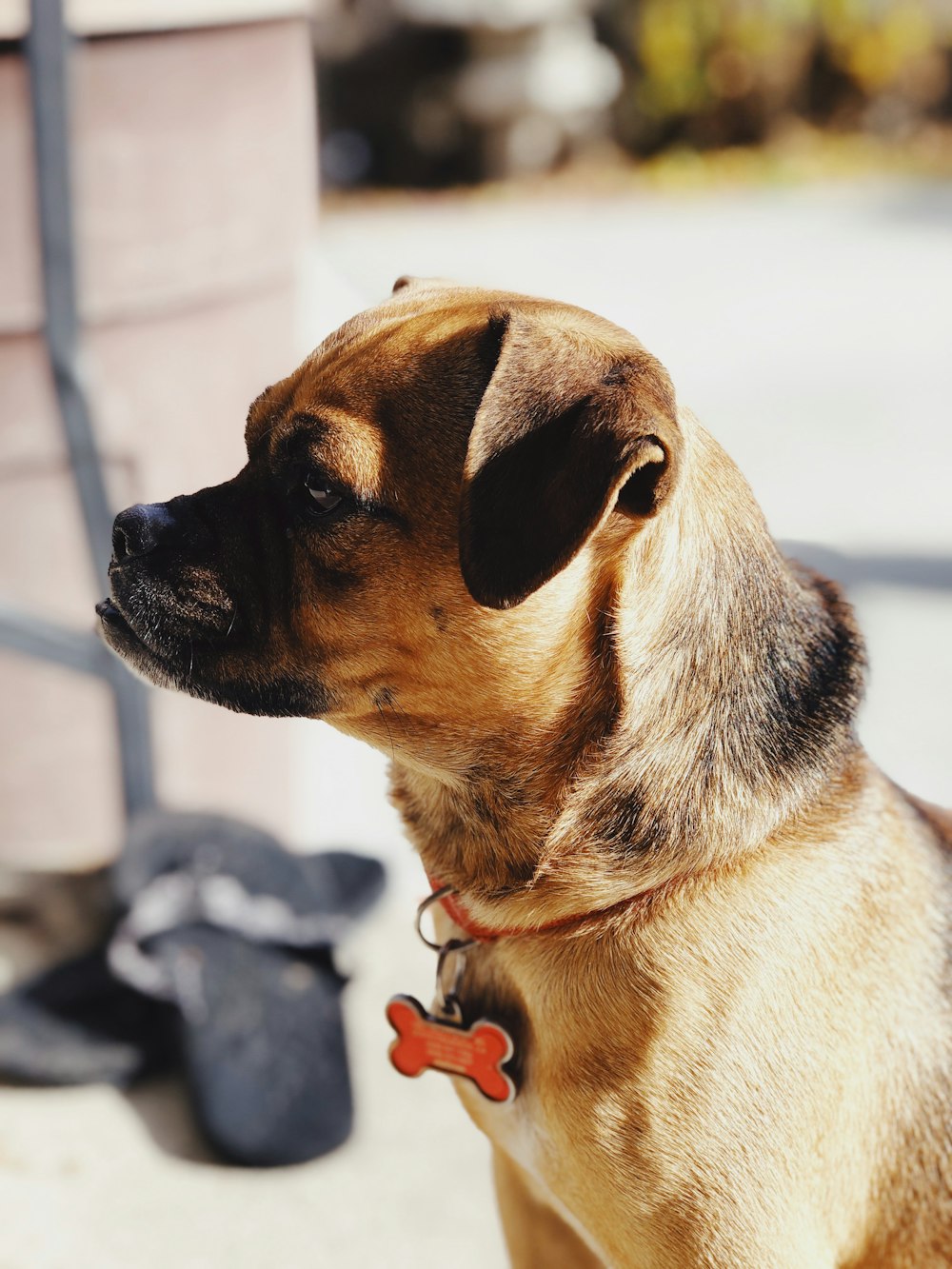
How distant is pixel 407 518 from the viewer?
2.02 m

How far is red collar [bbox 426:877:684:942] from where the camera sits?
6.90 ft

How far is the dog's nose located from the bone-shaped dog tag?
84cm

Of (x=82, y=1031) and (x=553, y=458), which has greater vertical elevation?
(x=553, y=458)

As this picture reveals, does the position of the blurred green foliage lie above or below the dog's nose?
below

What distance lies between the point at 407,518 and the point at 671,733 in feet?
1.63

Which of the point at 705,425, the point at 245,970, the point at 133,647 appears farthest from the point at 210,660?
the point at 705,425

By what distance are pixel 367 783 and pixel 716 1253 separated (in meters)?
2.88

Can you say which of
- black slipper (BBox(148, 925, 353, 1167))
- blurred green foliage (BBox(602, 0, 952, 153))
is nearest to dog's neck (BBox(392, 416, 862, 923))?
black slipper (BBox(148, 925, 353, 1167))

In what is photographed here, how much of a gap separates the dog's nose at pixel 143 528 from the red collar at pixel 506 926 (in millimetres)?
705

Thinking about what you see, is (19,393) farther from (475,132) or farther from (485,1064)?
(475,132)

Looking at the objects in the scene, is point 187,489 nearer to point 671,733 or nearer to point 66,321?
point 66,321

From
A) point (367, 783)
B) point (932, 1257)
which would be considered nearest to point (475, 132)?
point (367, 783)

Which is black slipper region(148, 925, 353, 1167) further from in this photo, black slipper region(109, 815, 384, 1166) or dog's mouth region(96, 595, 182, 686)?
dog's mouth region(96, 595, 182, 686)

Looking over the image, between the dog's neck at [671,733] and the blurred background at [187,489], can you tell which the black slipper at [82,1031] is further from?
the dog's neck at [671,733]
